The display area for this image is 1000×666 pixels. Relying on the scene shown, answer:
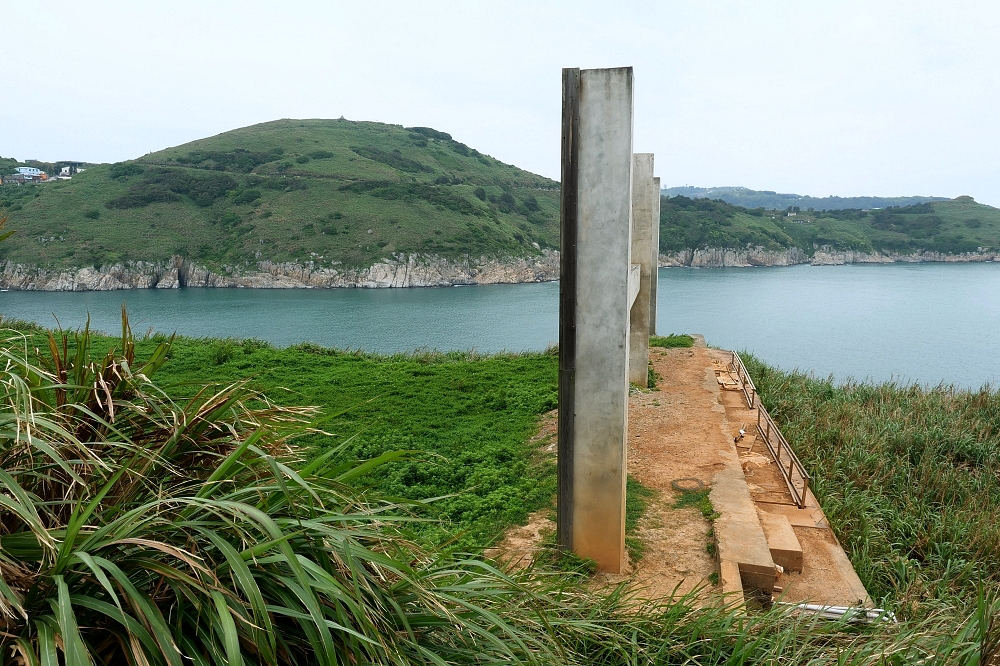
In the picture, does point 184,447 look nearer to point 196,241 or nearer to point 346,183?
point 196,241

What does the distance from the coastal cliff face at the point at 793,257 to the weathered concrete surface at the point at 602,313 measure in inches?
2658

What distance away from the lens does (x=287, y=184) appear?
61.8 meters

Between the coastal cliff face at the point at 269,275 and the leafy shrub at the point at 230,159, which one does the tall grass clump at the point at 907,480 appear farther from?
the leafy shrub at the point at 230,159

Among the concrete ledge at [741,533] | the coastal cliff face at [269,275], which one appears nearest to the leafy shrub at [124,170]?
the coastal cliff face at [269,275]

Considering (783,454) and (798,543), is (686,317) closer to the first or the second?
(783,454)

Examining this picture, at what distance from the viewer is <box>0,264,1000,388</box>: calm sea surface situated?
26.1 meters

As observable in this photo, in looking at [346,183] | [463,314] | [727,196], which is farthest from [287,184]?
[727,196]

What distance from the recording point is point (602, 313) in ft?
12.4

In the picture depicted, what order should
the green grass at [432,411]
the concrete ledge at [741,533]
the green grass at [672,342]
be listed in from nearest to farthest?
the concrete ledge at [741,533] < the green grass at [432,411] < the green grass at [672,342]

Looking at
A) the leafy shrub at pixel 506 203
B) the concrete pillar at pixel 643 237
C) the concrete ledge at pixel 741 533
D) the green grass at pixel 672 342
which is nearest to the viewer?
the concrete ledge at pixel 741 533

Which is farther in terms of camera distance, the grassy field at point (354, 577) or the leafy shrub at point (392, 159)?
the leafy shrub at point (392, 159)

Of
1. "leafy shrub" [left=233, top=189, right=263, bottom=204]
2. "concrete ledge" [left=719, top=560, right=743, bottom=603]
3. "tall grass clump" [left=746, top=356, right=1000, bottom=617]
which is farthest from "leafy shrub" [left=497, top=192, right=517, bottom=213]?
"concrete ledge" [left=719, top=560, right=743, bottom=603]

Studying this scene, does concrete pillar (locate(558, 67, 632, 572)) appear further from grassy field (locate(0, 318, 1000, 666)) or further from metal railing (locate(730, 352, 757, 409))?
metal railing (locate(730, 352, 757, 409))

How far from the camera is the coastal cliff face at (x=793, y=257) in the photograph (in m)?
69.6
